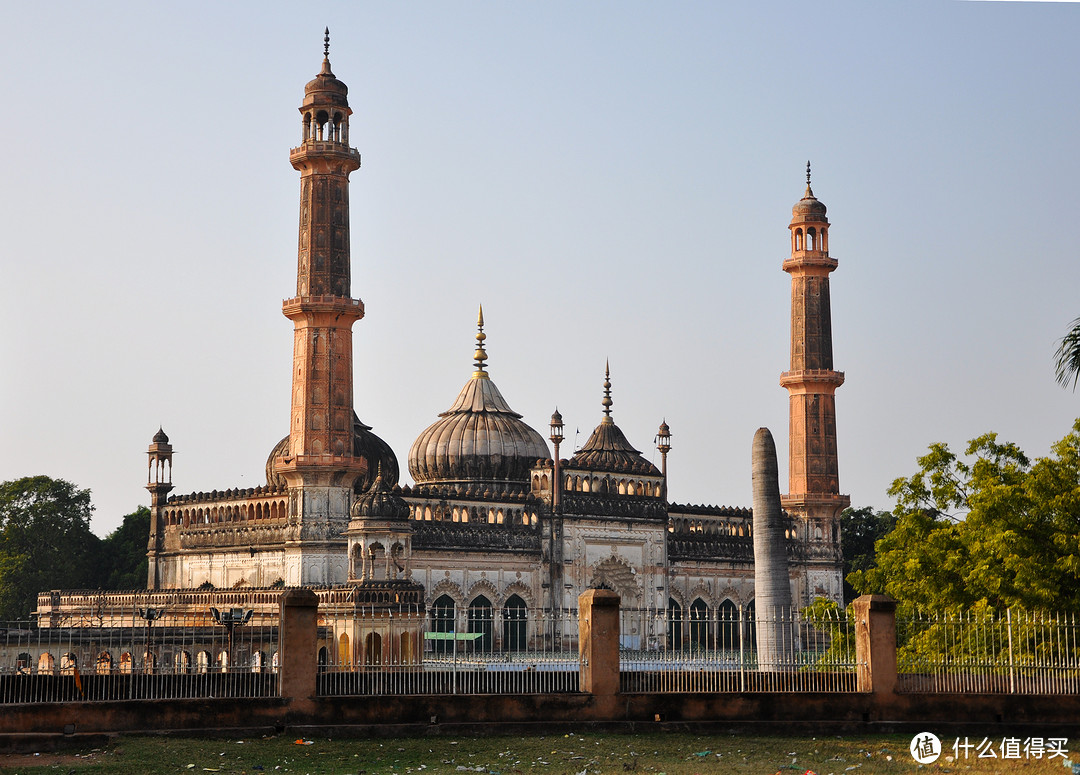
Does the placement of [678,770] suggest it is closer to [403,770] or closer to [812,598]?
[403,770]

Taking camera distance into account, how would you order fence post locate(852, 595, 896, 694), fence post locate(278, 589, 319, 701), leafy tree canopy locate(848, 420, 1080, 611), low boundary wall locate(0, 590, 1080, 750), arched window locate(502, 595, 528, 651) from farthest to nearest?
arched window locate(502, 595, 528, 651) < leafy tree canopy locate(848, 420, 1080, 611) < fence post locate(852, 595, 896, 694) < fence post locate(278, 589, 319, 701) < low boundary wall locate(0, 590, 1080, 750)

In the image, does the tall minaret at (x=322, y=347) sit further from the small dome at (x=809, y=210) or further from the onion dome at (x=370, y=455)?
the small dome at (x=809, y=210)

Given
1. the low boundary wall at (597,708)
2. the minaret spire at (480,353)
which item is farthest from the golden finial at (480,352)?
the low boundary wall at (597,708)

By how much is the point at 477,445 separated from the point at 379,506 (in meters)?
10.5

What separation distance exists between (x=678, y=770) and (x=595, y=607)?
3894 millimetres

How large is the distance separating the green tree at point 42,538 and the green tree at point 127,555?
1.01 metres

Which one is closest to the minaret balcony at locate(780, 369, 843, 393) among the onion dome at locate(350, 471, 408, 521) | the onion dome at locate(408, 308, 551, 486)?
the onion dome at locate(408, 308, 551, 486)

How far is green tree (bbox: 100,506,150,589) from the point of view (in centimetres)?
5766

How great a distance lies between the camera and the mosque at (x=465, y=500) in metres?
41.5

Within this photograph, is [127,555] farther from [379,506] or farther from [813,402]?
[813,402]

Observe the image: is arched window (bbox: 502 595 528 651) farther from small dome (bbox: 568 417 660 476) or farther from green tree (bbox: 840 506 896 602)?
green tree (bbox: 840 506 896 602)

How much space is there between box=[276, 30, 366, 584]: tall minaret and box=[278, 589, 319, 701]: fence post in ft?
77.4

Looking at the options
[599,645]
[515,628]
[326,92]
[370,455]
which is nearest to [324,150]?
[326,92]

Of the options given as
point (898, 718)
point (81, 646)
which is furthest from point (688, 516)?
point (898, 718)
